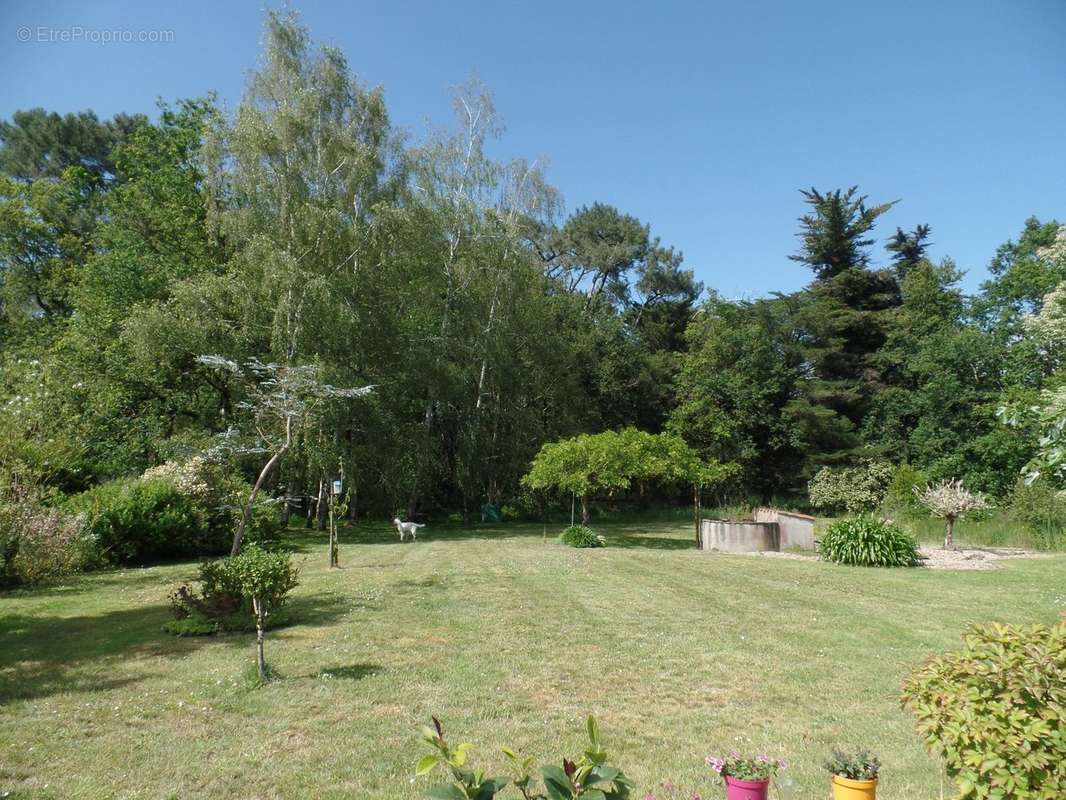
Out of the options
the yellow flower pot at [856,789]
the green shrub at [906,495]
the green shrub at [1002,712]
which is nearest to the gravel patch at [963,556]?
the green shrub at [906,495]

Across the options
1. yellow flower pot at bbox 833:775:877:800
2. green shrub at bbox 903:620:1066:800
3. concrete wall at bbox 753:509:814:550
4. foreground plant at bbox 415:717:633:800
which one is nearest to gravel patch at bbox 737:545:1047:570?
concrete wall at bbox 753:509:814:550

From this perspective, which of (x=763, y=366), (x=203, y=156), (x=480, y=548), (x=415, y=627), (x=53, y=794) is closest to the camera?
(x=53, y=794)

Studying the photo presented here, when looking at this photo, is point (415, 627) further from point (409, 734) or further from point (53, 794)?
point (53, 794)

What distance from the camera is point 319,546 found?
1630cm

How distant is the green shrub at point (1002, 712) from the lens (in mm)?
2223

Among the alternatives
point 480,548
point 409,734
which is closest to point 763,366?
A: point 480,548

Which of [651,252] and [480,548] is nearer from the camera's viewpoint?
[480,548]

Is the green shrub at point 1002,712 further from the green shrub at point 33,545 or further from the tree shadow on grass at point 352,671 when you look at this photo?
the green shrub at point 33,545

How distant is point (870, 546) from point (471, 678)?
9820mm

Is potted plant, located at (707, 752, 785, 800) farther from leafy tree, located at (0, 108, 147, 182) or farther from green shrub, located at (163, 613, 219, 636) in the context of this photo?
leafy tree, located at (0, 108, 147, 182)

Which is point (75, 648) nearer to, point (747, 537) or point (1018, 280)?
point (747, 537)

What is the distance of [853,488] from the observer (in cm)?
2327

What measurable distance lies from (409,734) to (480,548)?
1159 cm

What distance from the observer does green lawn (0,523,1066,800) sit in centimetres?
368
